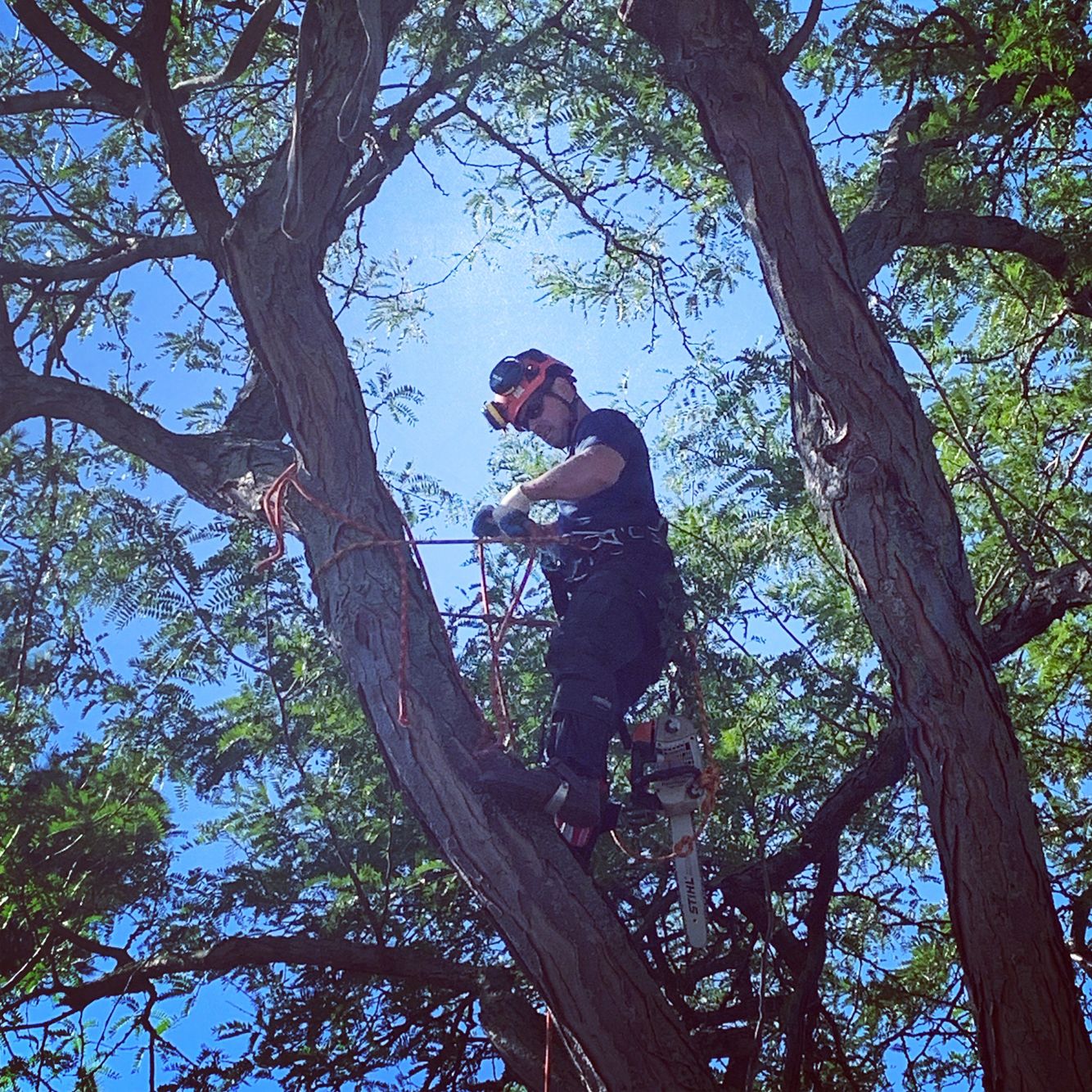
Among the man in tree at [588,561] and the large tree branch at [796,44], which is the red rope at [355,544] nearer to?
the man in tree at [588,561]

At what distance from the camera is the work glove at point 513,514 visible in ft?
13.9

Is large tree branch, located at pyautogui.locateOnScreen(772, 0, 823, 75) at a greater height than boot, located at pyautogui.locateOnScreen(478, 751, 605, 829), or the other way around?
large tree branch, located at pyautogui.locateOnScreen(772, 0, 823, 75)

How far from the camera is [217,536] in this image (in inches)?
220

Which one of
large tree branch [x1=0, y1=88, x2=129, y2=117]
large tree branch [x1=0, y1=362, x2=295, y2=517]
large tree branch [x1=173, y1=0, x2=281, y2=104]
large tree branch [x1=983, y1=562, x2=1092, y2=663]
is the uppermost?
large tree branch [x1=0, y1=88, x2=129, y2=117]

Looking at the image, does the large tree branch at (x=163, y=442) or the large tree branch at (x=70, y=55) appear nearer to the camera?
the large tree branch at (x=163, y=442)

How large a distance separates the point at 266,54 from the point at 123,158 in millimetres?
987

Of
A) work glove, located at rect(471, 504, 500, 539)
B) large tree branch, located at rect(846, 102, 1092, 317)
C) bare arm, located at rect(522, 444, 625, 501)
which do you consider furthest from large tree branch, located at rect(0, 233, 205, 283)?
large tree branch, located at rect(846, 102, 1092, 317)

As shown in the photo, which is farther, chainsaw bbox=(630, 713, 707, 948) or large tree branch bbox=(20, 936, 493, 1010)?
large tree branch bbox=(20, 936, 493, 1010)

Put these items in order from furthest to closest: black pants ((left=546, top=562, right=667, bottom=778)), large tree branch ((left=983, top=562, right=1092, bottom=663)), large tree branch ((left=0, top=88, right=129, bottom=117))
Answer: large tree branch ((left=0, top=88, right=129, bottom=117)) → large tree branch ((left=983, top=562, right=1092, bottom=663)) → black pants ((left=546, top=562, right=667, bottom=778))

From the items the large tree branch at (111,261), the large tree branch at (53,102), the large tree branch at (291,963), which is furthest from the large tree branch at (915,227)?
the large tree branch at (53,102)

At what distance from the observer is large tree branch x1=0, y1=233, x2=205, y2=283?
577 centimetres

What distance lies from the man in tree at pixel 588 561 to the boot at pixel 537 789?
0.4 inches

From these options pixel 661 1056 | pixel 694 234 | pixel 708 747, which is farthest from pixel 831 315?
pixel 694 234

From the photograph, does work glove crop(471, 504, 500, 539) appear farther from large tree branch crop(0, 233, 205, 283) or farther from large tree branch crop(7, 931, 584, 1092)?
large tree branch crop(0, 233, 205, 283)
